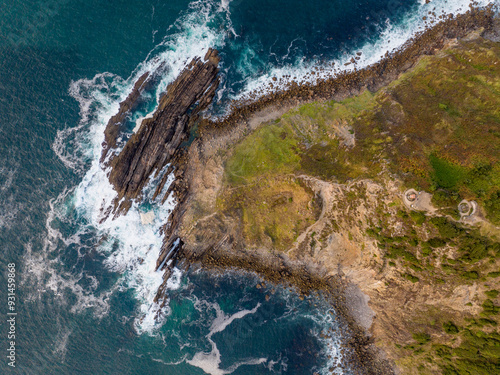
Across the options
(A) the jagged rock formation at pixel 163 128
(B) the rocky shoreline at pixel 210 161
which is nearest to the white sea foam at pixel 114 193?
(A) the jagged rock formation at pixel 163 128

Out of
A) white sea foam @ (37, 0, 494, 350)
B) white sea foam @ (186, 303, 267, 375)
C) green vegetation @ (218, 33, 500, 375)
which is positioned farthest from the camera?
white sea foam @ (186, 303, 267, 375)

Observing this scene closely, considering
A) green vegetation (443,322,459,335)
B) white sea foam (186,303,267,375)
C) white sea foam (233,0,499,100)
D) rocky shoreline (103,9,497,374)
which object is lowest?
white sea foam (186,303,267,375)

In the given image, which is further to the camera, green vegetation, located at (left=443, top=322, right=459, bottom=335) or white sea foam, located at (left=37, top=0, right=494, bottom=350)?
white sea foam, located at (left=37, top=0, right=494, bottom=350)

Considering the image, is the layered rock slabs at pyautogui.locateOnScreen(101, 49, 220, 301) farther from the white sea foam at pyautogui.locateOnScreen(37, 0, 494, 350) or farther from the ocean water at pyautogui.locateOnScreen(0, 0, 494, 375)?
the ocean water at pyautogui.locateOnScreen(0, 0, 494, 375)

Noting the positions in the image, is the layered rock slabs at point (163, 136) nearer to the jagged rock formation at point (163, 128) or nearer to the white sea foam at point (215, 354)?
the jagged rock formation at point (163, 128)

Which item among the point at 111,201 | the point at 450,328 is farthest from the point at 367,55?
the point at 111,201

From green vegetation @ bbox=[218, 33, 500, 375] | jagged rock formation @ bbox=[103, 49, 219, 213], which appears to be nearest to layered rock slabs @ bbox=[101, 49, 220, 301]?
jagged rock formation @ bbox=[103, 49, 219, 213]

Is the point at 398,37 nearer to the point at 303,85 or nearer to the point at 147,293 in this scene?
the point at 303,85
